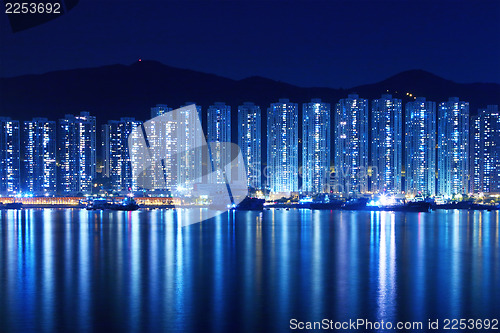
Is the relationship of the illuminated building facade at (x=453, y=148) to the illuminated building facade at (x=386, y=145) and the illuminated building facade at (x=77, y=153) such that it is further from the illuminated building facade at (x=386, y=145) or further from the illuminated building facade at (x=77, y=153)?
the illuminated building facade at (x=77, y=153)

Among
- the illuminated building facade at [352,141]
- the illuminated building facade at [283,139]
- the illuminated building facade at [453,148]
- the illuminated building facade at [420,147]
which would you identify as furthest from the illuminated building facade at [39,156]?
the illuminated building facade at [453,148]

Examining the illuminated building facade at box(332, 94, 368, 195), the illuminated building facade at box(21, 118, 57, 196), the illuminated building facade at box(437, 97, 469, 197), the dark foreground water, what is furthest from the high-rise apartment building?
the dark foreground water

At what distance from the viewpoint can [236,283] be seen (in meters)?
9.71

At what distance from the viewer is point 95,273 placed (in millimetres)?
10938

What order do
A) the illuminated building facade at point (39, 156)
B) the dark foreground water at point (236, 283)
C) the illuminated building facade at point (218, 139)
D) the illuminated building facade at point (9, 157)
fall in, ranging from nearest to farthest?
the dark foreground water at point (236, 283)
the illuminated building facade at point (218, 139)
the illuminated building facade at point (9, 157)
the illuminated building facade at point (39, 156)

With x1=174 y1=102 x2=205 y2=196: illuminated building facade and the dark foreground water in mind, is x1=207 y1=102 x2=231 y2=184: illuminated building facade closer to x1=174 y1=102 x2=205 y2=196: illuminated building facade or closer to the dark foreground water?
x1=174 y1=102 x2=205 y2=196: illuminated building facade

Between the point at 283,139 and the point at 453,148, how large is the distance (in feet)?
57.5

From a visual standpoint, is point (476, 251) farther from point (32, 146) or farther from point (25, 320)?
point (32, 146)

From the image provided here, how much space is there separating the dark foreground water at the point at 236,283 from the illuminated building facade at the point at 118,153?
1751 inches

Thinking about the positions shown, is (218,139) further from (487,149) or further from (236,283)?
(236,283)

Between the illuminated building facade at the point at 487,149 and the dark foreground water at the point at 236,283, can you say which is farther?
the illuminated building facade at the point at 487,149

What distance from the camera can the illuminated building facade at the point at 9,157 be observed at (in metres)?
59.7

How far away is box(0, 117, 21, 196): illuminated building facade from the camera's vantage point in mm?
59656

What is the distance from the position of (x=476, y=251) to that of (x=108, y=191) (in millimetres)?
51169
